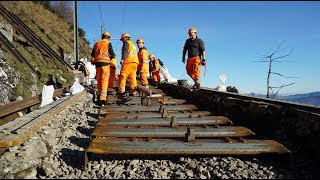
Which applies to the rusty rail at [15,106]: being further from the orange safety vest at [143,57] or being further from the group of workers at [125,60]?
the orange safety vest at [143,57]

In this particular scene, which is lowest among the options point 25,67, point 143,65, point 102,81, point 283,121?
point 283,121

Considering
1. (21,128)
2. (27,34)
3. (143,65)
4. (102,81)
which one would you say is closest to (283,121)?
(21,128)

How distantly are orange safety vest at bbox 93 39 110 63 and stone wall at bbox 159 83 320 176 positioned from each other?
9.81ft

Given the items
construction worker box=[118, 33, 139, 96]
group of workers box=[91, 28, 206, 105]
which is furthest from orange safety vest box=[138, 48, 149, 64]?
construction worker box=[118, 33, 139, 96]

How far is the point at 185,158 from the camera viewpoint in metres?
3.46

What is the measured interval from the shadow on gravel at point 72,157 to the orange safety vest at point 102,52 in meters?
4.36

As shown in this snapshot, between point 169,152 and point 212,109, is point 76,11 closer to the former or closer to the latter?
point 212,109

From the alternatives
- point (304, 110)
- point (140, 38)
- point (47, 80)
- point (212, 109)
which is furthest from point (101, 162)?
point (47, 80)

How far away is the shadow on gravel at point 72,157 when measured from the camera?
328 centimetres

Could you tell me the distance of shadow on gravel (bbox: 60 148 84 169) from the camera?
3.28 meters

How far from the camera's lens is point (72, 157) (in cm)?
350

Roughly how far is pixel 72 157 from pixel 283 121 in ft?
9.25

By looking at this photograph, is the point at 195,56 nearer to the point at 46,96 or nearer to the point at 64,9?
the point at 46,96

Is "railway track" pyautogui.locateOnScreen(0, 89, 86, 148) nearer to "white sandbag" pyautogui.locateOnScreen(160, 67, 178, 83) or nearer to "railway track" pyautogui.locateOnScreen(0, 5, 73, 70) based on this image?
"railway track" pyautogui.locateOnScreen(0, 5, 73, 70)
